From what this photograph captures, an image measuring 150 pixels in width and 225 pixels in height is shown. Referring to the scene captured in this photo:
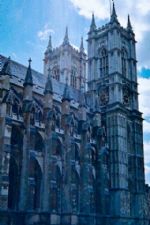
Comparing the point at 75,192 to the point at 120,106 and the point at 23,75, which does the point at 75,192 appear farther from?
the point at 23,75

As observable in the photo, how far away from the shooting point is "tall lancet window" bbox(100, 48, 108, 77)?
64.3m

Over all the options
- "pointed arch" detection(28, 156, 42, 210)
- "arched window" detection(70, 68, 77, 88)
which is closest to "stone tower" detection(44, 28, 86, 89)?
"arched window" detection(70, 68, 77, 88)

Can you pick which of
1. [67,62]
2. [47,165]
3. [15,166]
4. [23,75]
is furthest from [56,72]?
[15,166]

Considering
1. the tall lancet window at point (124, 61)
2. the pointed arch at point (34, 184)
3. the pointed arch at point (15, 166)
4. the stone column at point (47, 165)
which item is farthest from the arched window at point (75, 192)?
the tall lancet window at point (124, 61)

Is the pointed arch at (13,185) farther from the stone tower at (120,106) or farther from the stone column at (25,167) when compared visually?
the stone tower at (120,106)

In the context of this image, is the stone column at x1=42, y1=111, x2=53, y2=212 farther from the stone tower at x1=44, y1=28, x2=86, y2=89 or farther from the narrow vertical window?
the stone tower at x1=44, y1=28, x2=86, y2=89

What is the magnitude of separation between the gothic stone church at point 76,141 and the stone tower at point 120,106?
16 centimetres

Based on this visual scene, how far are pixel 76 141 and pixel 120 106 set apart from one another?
451 inches

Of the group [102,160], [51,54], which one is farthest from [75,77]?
[102,160]

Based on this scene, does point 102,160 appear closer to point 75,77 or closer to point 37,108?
point 37,108

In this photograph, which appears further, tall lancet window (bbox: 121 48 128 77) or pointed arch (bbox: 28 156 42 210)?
tall lancet window (bbox: 121 48 128 77)

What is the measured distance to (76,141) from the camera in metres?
52.2

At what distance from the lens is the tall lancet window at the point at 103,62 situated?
6431 centimetres

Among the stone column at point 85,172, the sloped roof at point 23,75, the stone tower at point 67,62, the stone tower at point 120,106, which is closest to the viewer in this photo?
the stone column at point 85,172
